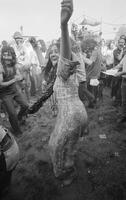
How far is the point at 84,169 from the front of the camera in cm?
272

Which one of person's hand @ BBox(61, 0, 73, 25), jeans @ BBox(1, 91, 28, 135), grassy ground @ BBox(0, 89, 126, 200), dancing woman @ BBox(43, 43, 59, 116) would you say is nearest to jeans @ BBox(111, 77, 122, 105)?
grassy ground @ BBox(0, 89, 126, 200)

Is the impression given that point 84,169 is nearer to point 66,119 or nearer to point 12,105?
point 66,119

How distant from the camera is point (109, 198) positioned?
7.16 ft

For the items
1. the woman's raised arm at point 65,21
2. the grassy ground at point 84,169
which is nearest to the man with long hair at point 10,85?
the grassy ground at point 84,169

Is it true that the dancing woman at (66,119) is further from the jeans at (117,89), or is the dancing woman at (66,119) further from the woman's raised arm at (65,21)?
the jeans at (117,89)

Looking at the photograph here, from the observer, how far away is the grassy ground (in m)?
2.29

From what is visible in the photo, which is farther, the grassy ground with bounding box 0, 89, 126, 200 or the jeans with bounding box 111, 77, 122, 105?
the jeans with bounding box 111, 77, 122, 105

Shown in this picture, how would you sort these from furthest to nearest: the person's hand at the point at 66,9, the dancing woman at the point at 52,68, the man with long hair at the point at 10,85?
the man with long hair at the point at 10,85 < the dancing woman at the point at 52,68 < the person's hand at the point at 66,9

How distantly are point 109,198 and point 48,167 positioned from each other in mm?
1125

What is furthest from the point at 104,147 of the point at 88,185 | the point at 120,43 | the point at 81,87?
the point at 120,43

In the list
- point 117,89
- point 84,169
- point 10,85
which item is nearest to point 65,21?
point 84,169

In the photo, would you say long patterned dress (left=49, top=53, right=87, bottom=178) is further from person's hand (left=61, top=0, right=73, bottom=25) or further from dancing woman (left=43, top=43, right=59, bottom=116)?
person's hand (left=61, top=0, right=73, bottom=25)

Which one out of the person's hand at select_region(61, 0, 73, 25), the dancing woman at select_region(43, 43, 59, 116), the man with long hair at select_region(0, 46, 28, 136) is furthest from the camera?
the man with long hair at select_region(0, 46, 28, 136)

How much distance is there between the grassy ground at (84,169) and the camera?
7.50 feet
